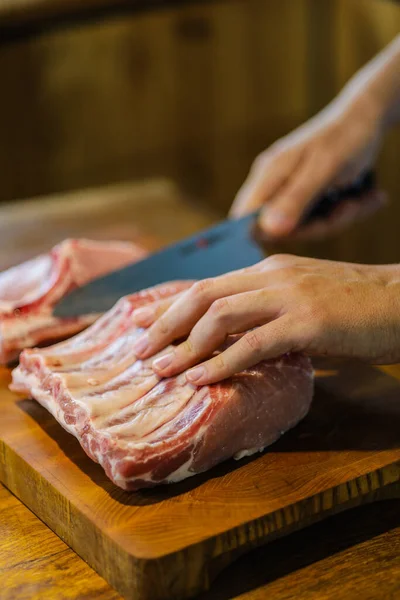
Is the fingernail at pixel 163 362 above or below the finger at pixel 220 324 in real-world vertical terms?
below

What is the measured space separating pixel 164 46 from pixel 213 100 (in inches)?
18.3

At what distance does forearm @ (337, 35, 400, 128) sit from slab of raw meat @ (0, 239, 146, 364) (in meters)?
0.87

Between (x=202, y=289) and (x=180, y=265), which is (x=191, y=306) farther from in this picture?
(x=180, y=265)

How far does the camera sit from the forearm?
2982mm

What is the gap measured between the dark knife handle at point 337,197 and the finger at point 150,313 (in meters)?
1.01

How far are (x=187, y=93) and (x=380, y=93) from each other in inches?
114

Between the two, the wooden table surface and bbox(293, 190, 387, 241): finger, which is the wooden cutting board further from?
bbox(293, 190, 387, 241): finger

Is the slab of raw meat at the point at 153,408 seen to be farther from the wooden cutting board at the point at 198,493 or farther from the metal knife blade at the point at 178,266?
the metal knife blade at the point at 178,266

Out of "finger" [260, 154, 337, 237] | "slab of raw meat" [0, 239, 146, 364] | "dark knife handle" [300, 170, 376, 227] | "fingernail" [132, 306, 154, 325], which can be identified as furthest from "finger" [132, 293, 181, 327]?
"dark knife handle" [300, 170, 376, 227]

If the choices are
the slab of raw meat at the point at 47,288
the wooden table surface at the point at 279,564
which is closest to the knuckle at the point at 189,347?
the wooden table surface at the point at 279,564

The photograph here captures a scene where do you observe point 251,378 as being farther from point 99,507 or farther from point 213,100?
point 213,100

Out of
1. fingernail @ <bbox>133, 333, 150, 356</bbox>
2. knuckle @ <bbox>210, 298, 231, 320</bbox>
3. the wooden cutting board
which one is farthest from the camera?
fingernail @ <bbox>133, 333, 150, 356</bbox>

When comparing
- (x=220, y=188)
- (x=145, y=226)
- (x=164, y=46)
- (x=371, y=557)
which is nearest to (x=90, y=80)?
(x=164, y=46)

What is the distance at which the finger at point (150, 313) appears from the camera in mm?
2002
